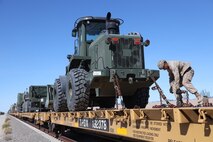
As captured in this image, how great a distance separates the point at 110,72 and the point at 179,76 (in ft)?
8.87

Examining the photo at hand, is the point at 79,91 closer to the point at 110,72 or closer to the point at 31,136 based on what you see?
the point at 110,72

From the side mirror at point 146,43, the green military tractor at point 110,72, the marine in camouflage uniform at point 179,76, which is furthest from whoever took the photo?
the side mirror at point 146,43

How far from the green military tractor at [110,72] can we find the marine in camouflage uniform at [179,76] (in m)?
2.13

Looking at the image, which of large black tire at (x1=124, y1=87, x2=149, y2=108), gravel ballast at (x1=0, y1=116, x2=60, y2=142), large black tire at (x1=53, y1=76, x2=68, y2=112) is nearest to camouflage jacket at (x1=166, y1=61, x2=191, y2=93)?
large black tire at (x1=124, y1=87, x2=149, y2=108)

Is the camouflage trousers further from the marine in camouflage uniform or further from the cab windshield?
the cab windshield

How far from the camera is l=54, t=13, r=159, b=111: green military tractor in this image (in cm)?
845

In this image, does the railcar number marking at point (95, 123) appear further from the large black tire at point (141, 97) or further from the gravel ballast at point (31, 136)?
the gravel ballast at point (31, 136)

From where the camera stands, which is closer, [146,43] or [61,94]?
[146,43]

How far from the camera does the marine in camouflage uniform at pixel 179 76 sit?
226 inches

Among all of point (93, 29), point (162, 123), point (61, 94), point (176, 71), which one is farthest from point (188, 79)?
point (61, 94)

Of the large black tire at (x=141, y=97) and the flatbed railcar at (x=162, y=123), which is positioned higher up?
the large black tire at (x=141, y=97)

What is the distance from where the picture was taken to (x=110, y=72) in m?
8.26

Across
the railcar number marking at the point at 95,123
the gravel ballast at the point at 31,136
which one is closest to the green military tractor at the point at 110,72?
the railcar number marking at the point at 95,123

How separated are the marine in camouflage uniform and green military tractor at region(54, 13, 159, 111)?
6.98 feet
